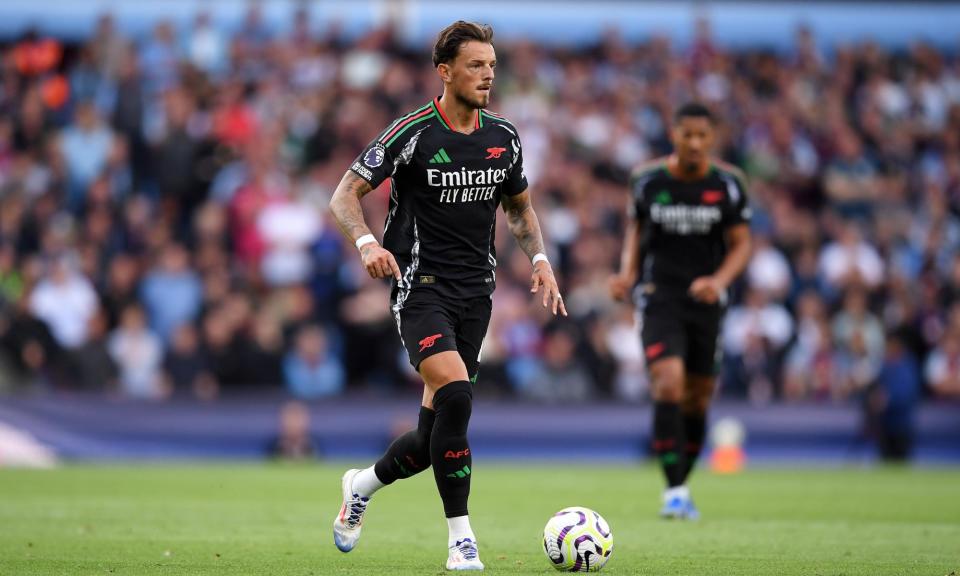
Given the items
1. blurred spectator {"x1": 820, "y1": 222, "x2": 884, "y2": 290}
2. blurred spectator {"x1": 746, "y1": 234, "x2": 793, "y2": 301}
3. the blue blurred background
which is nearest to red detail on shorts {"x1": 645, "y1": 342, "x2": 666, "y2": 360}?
the blue blurred background

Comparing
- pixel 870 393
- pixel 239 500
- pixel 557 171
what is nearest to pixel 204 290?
A: pixel 557 171

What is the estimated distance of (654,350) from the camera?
11.6 m

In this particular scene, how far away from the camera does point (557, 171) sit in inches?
884

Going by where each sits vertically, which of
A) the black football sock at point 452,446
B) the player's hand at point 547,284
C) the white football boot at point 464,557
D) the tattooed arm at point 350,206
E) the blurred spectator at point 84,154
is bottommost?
the white football boot at point 464,557

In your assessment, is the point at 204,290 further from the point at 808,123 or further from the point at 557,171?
the point at 808,123

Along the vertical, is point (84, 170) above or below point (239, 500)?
above

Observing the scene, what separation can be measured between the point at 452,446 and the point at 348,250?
13181mm

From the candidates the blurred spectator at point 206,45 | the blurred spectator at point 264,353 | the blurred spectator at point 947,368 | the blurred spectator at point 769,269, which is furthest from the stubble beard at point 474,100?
the blurred spectator at point 206,45

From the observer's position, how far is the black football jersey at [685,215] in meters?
11.8

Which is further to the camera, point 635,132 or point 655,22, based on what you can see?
point 655,22

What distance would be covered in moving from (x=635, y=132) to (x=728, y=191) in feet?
40.7

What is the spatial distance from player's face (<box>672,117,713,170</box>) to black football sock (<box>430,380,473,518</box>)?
4.45m

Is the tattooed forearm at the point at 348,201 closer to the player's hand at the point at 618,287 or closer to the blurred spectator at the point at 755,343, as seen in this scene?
the player's hand at the point at 618,287

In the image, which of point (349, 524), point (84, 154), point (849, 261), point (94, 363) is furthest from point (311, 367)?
point (349, 524)
